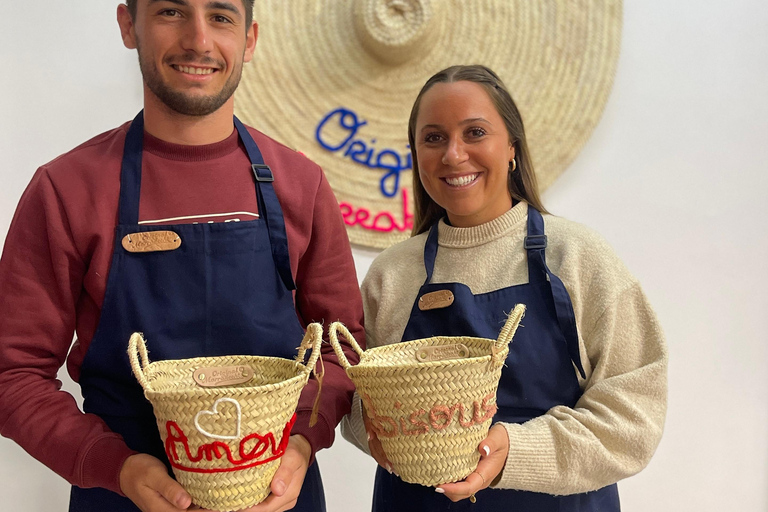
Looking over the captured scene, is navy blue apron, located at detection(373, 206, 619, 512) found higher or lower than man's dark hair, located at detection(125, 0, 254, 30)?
lower

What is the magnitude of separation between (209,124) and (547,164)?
50.5 inches

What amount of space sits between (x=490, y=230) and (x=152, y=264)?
2.13 ft

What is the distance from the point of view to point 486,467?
1.11m

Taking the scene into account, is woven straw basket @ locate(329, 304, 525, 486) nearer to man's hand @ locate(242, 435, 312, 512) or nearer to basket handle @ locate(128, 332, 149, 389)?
man's hand @ locate(242, 435, 312, 512)

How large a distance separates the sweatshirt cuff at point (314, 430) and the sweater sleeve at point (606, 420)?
31cm

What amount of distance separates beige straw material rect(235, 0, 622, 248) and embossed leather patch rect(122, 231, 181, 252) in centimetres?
97

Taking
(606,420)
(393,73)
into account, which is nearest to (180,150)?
(606,420)

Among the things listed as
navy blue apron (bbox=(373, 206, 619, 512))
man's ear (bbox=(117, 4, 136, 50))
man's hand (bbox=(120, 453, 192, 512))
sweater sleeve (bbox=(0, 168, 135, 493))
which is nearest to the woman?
navy blue apron (bbox=(373, 206, 619, 512))

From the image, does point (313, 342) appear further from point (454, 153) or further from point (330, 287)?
point (454, 153)

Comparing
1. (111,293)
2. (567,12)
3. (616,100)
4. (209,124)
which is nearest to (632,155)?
(616,100)

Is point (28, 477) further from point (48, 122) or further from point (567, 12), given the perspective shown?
point (567, 12)

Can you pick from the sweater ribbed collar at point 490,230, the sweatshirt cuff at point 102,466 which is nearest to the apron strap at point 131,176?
the sweatshirt cuff at point 102,466

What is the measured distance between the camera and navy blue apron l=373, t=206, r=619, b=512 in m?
1.26

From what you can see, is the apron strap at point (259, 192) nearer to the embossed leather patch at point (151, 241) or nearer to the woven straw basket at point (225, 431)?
the embossed leather patch at point (151, 241)
